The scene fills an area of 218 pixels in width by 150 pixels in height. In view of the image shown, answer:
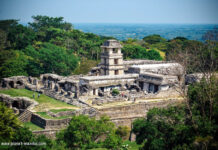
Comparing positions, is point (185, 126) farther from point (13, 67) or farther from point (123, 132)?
point (13, 67)

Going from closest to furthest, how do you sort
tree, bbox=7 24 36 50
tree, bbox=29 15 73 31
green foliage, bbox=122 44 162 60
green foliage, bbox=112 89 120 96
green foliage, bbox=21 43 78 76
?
green foliage, bbox=112 89 120 96, green foliage, bbox=21 43 78 76, green foliage, bbox=122 44 162 60, tree, bbox=7 24 36 50, tree, bbox=29 15 73 31

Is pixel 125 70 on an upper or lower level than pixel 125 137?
upper

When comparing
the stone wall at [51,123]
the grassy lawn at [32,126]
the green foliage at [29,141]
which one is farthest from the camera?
the stone wall at [51,123]

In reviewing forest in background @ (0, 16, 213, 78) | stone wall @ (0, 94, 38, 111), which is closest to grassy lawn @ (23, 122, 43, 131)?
stone wall @ (0, 94, 38, 111)

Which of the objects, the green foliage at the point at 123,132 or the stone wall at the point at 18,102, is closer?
the green foliage at the point at 123,132

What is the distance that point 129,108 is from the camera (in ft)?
127

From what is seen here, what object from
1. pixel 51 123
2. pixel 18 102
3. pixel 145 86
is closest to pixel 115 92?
pixel 145 86

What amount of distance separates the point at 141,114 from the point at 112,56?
13.9 meters

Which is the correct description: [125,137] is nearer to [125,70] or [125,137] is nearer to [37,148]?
[37,148]

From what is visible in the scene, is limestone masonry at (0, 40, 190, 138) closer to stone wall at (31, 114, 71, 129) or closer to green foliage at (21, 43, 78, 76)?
stone wall at (31, 114, 71, 129)

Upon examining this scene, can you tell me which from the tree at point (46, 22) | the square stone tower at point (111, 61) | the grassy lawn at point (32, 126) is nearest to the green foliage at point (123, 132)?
the grassy lawn at point (32, 126)

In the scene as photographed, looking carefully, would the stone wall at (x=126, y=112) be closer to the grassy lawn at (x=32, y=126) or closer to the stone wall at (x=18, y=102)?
the grassy lawn at (x=32, y=126)

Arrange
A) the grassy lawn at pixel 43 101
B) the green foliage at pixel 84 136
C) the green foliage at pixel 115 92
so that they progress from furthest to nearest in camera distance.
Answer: the green foliage at pixel 115 92 → the grassy lawn at pixel 43 101 → the green foliage at pixel 84 136

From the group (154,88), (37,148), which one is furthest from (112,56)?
(37,148)
